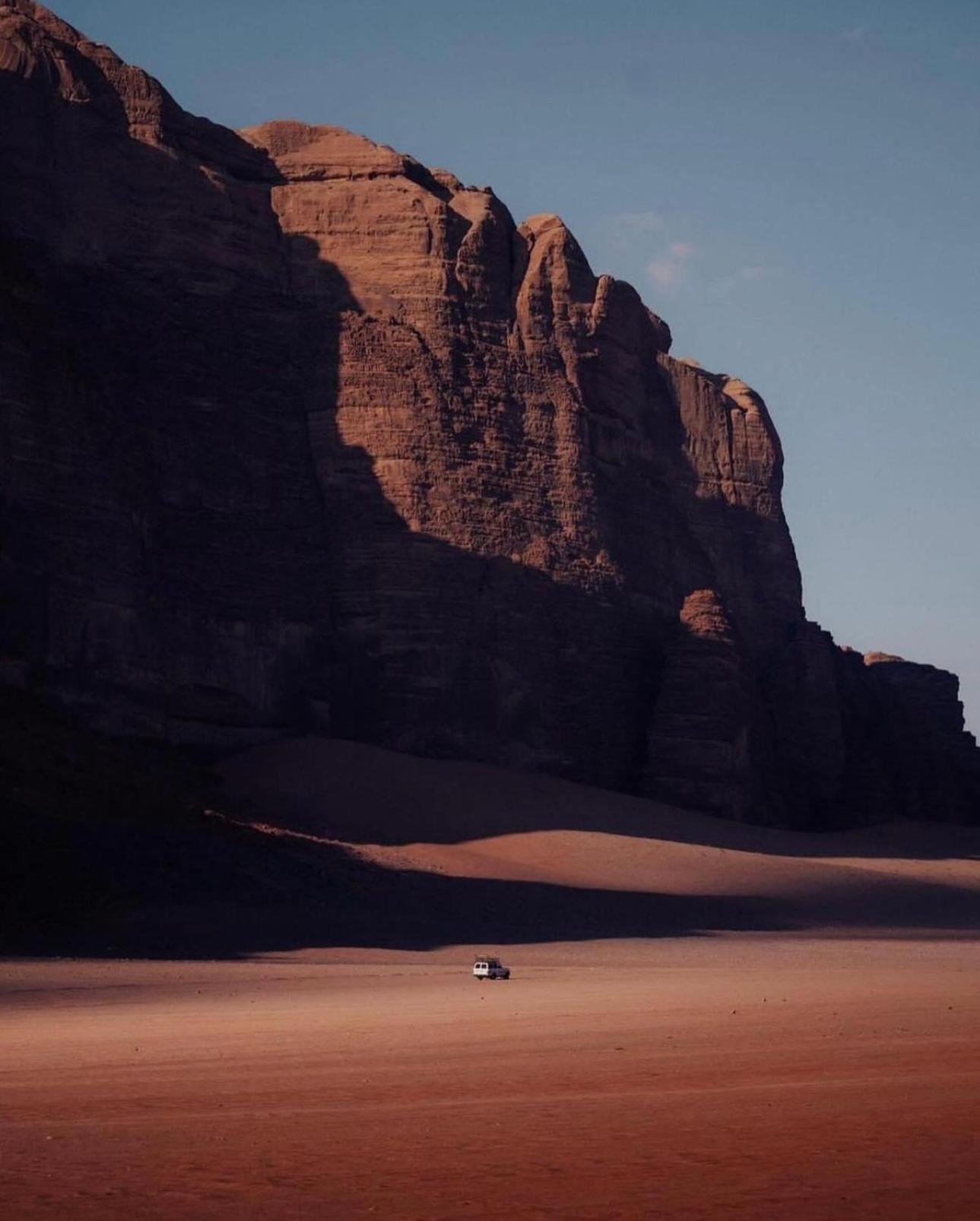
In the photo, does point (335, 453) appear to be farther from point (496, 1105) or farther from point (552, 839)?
point (496, 1105)

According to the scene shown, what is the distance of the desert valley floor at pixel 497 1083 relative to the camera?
8.80 metres

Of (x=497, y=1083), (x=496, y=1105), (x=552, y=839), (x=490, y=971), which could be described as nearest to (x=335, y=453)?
(x=552, y=839)

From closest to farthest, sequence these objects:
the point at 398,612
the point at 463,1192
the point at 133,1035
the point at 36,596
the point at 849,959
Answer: the point at 463,1192 < the point at 133,1035 < the point at 849,959 < the point at 36,596 < the point at 398,612

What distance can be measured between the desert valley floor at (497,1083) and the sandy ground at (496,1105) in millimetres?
31

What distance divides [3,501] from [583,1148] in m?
43.5

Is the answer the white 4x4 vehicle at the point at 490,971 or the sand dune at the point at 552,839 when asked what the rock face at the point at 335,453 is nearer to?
the sand dune at the point at 552,839

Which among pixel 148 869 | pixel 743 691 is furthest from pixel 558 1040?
pixel 743 691

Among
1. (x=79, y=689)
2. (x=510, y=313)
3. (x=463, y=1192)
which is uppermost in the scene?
(x=510, y=313)

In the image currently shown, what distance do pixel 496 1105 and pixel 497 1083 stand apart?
1.40 meters

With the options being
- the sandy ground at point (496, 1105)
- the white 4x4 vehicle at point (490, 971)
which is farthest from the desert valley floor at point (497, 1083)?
the white 4x4 vehicle at point (490, 971)

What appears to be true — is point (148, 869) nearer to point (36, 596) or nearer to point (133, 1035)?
point (36, 596)

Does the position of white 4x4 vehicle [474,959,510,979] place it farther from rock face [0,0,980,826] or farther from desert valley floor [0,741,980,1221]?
rock face [0,0,980,826]

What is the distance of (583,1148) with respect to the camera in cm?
998

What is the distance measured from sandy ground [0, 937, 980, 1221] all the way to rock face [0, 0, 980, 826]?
107 feet
